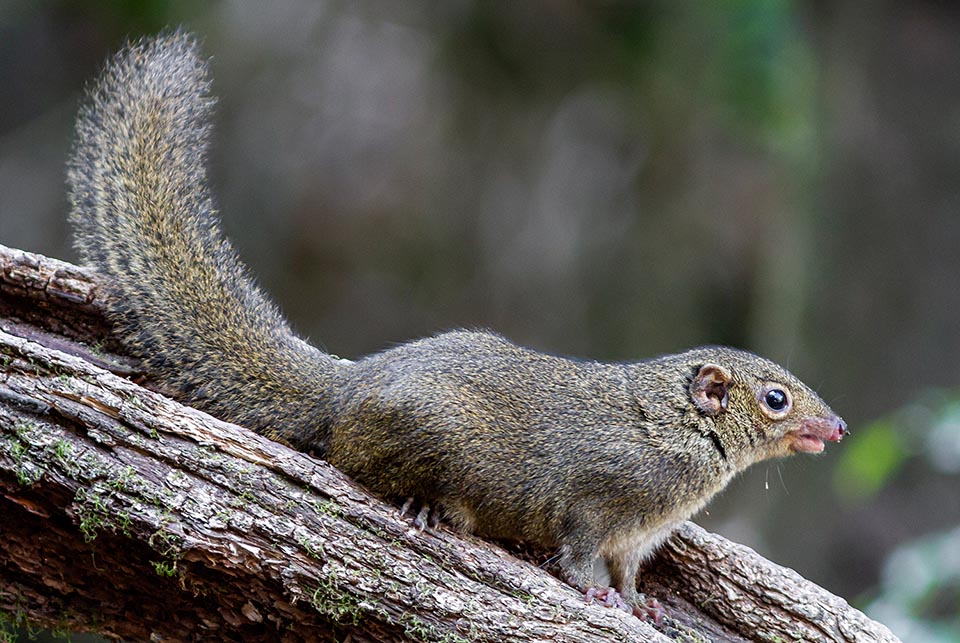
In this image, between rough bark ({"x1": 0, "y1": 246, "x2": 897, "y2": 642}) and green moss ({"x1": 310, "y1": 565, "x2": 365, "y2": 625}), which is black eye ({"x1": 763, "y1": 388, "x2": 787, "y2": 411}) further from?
green moss ({"x1": 310, "y1": 565, "x2": 365, "y2": 625})

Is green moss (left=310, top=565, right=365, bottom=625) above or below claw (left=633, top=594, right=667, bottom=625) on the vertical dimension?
below

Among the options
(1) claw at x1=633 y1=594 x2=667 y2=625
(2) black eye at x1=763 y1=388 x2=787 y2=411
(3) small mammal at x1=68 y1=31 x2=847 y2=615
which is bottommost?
(1) claw at x1=633 y1=594 x2=667 y2=625

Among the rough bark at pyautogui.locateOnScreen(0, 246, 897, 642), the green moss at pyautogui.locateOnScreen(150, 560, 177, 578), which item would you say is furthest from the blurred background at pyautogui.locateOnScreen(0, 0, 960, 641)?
the green moss at pyautogui.locateOnScreen(150, 560, 177, 578)

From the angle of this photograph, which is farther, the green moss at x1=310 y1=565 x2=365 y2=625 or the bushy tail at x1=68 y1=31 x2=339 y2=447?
the bushy tail at x1=68 y1=31 x2=339 y2=447

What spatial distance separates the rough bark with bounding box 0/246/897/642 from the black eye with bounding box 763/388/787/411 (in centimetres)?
129

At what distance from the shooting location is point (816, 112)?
862 cm

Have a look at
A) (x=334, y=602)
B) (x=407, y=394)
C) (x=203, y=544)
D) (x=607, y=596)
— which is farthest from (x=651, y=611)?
(x=203, y=544)

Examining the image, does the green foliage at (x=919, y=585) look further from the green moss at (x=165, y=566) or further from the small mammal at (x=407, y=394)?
the green moss at (x=165, y=566)

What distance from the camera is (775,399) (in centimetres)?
455

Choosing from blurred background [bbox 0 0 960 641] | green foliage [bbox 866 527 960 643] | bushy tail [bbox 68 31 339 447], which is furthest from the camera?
blurred background [bbox 0 0 960 641]

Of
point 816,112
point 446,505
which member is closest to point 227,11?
point 816,112

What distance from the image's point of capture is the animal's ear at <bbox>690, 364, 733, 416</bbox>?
4.49m

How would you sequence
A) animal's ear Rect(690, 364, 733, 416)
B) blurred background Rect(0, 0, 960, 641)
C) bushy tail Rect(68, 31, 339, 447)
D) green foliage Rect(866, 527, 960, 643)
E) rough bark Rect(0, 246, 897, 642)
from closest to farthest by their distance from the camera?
rough bark Rect(0, 246, 897, 642), green foliage Rect(866, 527, 960, 643), bushy tail Rect(68, 31, 339, 447), animal's ear Rect(690, 364, 733, 416), blurred background Rect(0, 0, 960, 641)

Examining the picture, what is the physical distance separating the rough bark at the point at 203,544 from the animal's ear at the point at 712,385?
112 cm
